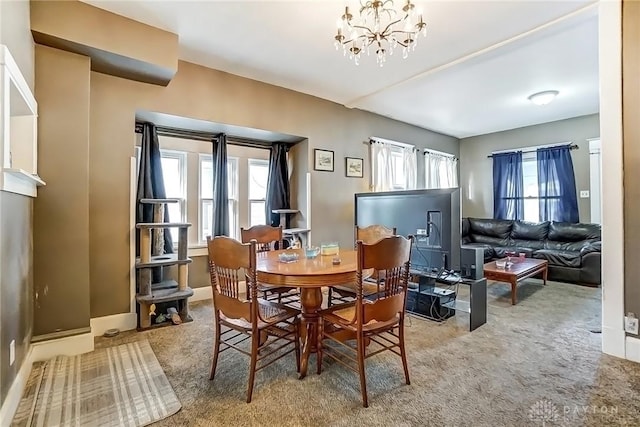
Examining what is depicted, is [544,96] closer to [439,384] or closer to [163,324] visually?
[439,384]

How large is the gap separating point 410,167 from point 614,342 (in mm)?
4058

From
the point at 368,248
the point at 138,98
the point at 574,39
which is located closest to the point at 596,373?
the point at 368,248

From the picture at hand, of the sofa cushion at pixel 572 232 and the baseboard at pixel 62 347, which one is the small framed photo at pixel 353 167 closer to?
the sofa cushion at pixel 572 232

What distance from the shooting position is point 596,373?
2.08 meters

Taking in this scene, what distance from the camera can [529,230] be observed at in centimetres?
561

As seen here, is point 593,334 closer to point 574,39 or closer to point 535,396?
point 535,396

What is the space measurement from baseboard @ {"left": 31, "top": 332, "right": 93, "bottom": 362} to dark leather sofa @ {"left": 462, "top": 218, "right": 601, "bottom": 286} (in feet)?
18.3

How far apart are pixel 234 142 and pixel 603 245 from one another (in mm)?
4045

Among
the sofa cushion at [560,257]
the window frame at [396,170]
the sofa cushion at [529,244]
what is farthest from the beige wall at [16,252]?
the sofa cushion at [529,244]

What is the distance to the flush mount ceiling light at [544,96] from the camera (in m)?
4.28

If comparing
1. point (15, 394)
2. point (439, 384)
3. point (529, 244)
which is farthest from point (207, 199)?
point (529, 244)

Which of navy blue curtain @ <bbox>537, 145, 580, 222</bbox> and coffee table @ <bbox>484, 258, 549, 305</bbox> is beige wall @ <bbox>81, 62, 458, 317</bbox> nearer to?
coffee table @ <bbox>484, 258, 549, 305</bbox>

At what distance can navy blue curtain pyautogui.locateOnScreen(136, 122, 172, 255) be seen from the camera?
3336 mm

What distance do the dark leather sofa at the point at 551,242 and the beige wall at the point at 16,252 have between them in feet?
19.3
